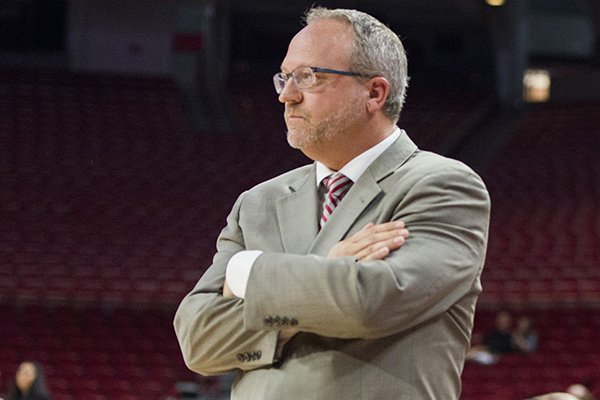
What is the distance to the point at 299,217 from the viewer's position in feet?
5.86

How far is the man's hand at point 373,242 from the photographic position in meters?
1.63

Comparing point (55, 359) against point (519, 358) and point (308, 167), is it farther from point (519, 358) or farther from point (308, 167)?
point (308, 167)

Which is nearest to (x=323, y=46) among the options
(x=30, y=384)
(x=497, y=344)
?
(x=30, y=384)

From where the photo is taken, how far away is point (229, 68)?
62.8 feet

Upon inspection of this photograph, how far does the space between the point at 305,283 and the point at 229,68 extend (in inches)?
700

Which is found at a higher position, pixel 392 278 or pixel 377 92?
pixel 377 92

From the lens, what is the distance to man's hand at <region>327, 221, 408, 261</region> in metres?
1.63

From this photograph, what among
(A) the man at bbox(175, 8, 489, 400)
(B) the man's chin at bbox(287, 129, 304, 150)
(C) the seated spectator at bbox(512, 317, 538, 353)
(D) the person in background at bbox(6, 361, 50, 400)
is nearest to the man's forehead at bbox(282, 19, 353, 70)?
(A) the man at bbox(175, 8, 489, 400)

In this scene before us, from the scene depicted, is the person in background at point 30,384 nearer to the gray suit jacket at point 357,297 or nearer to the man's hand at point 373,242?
the gray suit jacket at point 357,297

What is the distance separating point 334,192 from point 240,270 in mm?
233

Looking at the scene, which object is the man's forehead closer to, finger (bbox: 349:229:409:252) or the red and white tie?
the red and white tie

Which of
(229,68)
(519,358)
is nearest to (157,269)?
(519,358)

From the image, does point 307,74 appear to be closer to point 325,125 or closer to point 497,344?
point 325,125

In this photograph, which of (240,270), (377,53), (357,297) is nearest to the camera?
(357,297)
